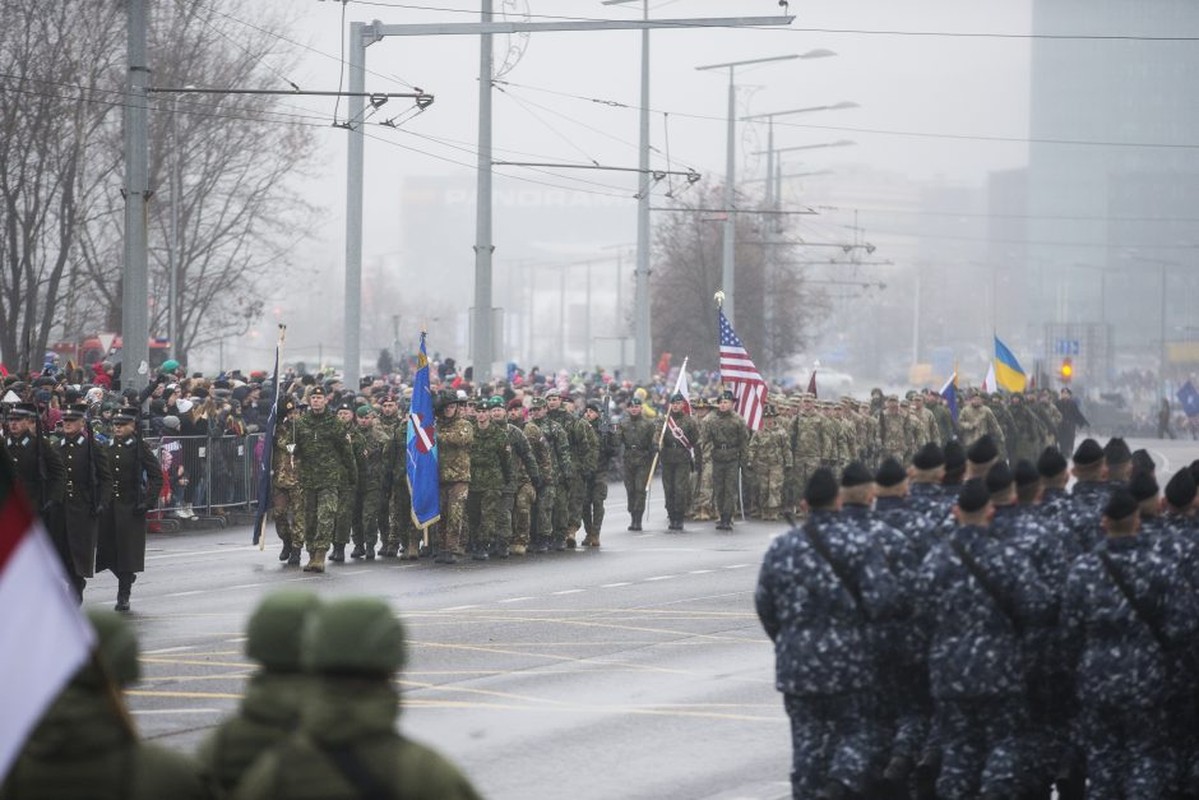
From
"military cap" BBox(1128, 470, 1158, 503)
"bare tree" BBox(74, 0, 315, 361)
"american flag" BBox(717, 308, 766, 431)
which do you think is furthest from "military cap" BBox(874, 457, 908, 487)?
"bare tree" BBox(74, 0, 315, 361)

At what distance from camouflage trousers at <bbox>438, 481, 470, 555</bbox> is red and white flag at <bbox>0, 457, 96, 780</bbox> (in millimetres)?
19090

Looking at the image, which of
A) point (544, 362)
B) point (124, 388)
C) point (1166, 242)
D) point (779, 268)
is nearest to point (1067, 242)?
point (1166, 242)

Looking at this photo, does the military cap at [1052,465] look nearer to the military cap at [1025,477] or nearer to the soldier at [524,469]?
the military cap at [1025,477]

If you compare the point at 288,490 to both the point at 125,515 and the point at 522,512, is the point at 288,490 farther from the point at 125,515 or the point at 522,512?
the point at 125,515

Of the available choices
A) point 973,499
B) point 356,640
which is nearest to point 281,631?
point 356,640

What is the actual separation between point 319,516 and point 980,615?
526 inches

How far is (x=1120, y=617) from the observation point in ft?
31.5

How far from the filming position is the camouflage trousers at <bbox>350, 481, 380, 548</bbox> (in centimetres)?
2400

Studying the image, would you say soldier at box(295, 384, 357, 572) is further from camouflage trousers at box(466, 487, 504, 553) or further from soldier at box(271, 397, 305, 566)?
camouflage trousers at box(466, 487, 504, 553)

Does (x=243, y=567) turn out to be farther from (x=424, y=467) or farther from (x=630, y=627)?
(x=630, y=627)

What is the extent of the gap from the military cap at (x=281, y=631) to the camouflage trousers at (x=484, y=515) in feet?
59.9

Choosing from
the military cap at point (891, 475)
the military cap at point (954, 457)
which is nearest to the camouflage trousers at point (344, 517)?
the military cap at point (954, 457)

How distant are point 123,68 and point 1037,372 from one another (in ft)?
111

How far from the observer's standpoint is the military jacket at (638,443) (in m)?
29.4
